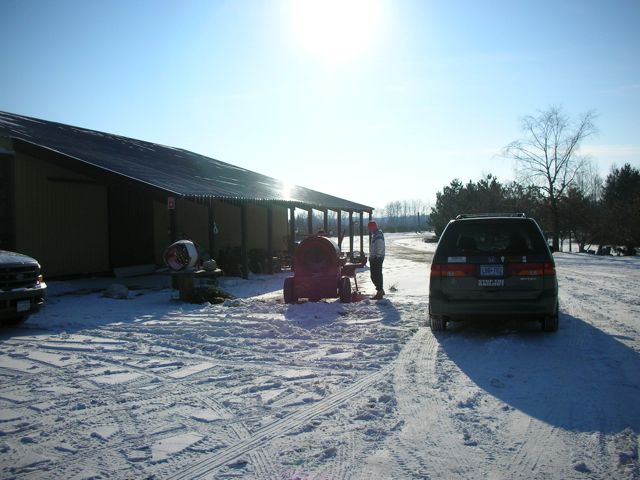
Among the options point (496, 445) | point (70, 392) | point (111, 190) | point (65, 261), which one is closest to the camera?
point (496, 445)

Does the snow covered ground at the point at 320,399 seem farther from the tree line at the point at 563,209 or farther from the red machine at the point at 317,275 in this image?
the tree line at the point at 563,209

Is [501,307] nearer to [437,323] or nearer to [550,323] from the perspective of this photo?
[550,323]

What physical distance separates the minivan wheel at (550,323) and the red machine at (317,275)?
4.55 metres

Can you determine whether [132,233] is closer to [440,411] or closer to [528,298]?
[528,298]

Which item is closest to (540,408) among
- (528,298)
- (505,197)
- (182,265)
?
(528,298)

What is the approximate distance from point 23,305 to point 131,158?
38.2 feet

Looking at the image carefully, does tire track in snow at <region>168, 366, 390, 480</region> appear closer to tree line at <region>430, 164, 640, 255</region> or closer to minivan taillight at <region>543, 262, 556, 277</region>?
minivan taillight at <region>543, 262, 556, 277</region>

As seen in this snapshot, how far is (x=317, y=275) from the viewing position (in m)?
11.7

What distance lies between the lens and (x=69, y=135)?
64.3 feet

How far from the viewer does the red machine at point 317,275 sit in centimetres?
1170

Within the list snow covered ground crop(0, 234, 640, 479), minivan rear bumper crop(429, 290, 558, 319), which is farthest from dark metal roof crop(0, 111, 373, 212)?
minivan rear bumper crop(429, 290, 558, 319)

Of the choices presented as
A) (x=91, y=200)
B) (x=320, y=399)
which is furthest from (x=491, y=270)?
(x=91, y=200)

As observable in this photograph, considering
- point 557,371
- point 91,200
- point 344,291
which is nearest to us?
point 557,371

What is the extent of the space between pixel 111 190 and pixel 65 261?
122 inches
